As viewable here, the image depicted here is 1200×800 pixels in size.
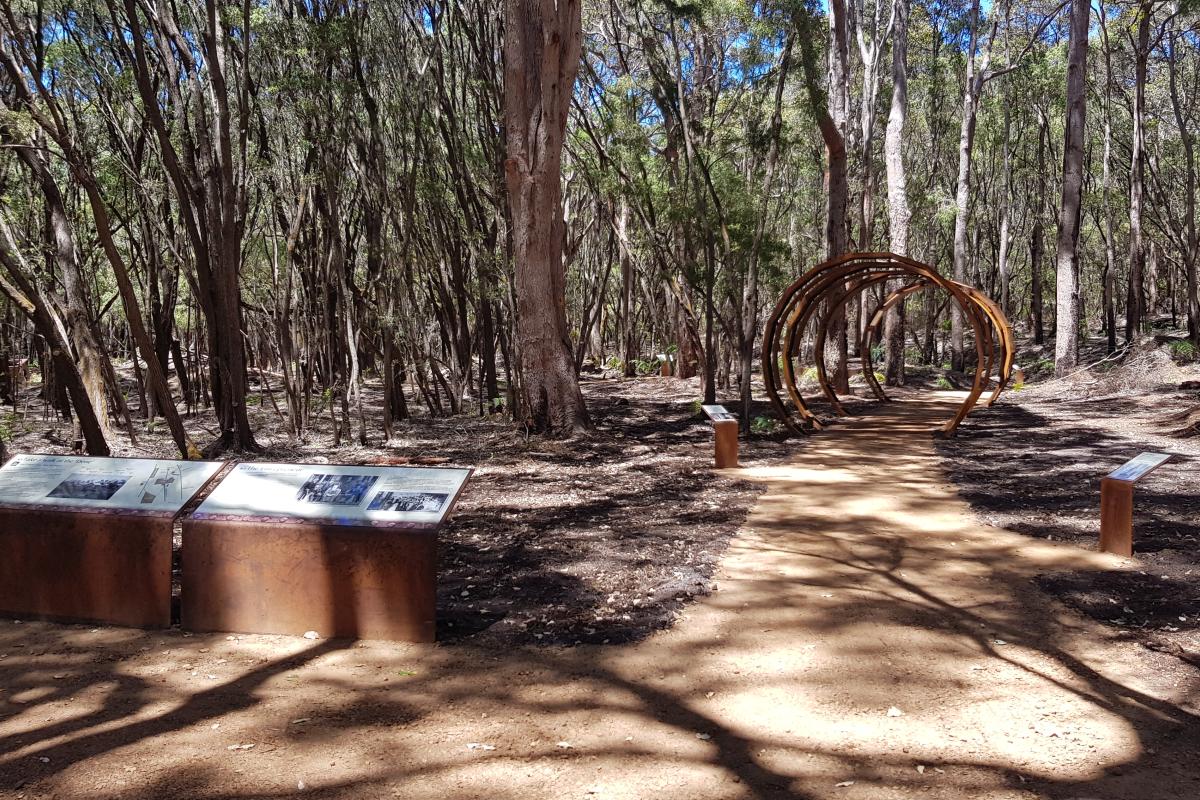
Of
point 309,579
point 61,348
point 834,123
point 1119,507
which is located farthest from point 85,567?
point 834,123

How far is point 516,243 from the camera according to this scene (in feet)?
37.1

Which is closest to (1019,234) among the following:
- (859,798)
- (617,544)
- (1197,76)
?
(1197,76)

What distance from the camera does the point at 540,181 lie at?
1105 centimetres

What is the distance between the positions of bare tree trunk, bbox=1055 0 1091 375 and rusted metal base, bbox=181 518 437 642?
1785cm

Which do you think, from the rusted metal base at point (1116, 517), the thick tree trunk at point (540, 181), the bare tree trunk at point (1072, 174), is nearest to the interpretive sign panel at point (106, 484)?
the rusted metal base at point (1116, 517)

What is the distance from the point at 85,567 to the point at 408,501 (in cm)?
180

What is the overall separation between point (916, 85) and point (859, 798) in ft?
106

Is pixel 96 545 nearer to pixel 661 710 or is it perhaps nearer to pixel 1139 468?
pixel 661 710

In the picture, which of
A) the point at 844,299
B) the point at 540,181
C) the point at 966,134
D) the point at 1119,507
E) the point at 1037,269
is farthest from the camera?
the point at 1037,269

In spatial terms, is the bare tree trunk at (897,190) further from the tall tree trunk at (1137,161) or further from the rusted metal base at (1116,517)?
the rusted metal base at (1116,517)

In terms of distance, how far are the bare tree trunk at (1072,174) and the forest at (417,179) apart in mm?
57

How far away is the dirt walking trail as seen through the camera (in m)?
3.25

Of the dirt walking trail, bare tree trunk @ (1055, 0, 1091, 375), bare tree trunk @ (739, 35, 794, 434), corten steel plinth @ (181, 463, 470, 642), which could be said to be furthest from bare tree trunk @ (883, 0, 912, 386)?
corten steel plinth @ (181, 463, 470, 642)

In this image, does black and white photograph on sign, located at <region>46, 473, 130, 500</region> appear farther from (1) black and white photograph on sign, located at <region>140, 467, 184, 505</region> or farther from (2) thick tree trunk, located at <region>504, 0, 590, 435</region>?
(2) thick tree trunk, located at <region>504, 0, 590, 435</region>
